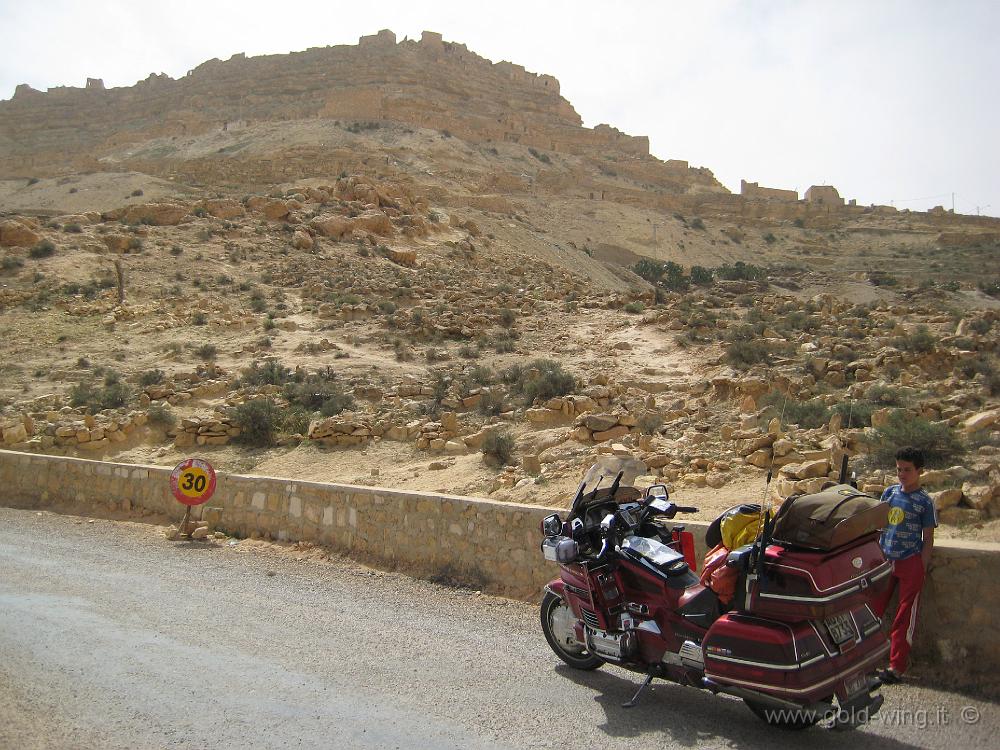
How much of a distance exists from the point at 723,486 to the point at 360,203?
28.8m

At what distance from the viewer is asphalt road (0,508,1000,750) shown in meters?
3.74

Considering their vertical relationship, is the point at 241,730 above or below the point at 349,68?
below

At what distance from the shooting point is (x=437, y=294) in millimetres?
24875

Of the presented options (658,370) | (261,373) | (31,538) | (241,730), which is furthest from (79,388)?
(241,730)

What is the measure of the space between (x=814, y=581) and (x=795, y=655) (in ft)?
1.09

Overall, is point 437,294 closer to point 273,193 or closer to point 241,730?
point 273,193

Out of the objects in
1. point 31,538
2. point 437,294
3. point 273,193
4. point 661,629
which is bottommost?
point 31,538

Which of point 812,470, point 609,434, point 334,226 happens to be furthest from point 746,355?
point 334,226

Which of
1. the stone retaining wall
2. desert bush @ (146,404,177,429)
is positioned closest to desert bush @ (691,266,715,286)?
desert bush @ (146,404,177,429)

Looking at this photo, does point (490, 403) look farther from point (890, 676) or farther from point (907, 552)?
point (890, 676)

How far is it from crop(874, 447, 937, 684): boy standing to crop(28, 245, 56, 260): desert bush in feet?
92.6

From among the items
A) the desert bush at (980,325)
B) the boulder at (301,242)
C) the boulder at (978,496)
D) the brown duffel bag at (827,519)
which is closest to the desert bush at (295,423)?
the boulder at (978,496)

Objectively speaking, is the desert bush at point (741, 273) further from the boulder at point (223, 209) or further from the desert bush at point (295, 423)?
the desert bush at point (295, 423)

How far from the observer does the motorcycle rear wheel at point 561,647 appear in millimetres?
4621
